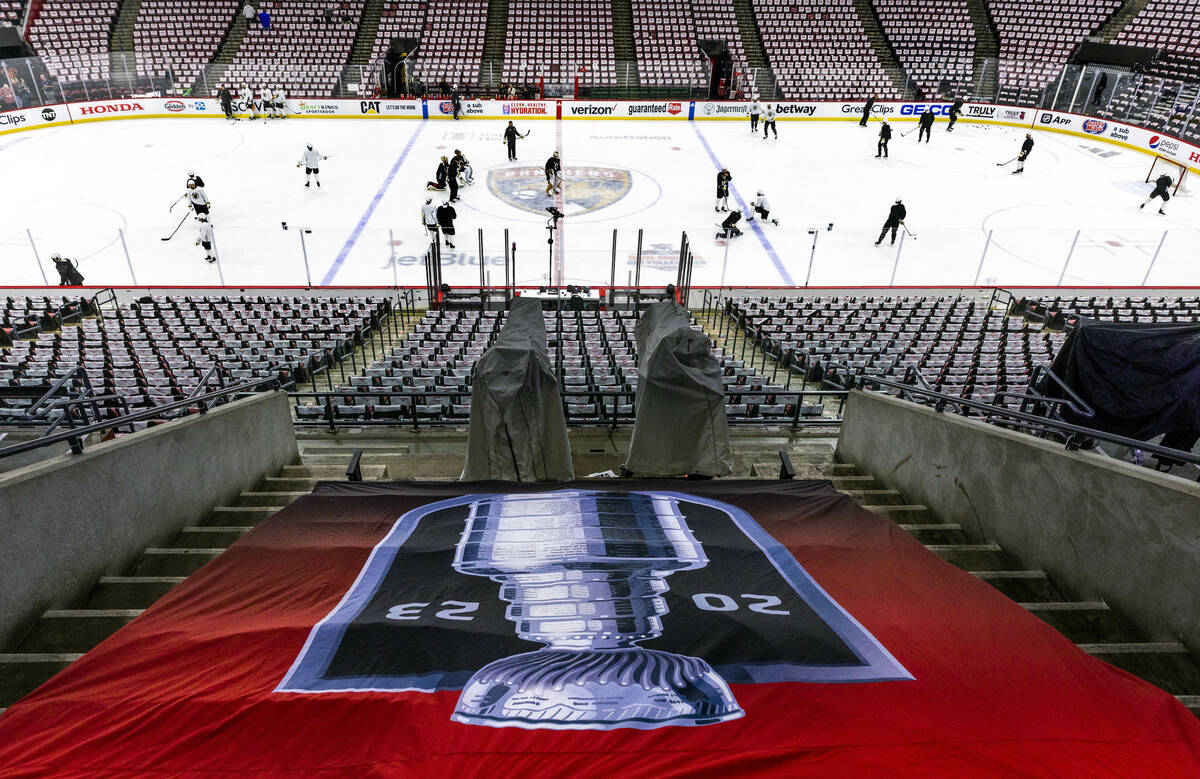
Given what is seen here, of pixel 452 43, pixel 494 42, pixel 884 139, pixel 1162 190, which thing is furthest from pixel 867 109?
pixel 452 43

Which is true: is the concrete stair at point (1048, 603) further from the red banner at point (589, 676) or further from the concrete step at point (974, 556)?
the red banner at point (589, 676)

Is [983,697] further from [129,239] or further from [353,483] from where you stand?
[129,239]

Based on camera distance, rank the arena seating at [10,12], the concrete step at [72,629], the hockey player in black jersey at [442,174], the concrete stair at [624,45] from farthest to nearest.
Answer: the concrete stair at [624,45]
the arena seating at [10,12]
the hockey player in black jersey at [442,174]
the concrete step at [72,629]

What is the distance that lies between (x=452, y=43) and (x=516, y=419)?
38.5 meters

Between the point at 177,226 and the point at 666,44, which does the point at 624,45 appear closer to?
the point at 666,44

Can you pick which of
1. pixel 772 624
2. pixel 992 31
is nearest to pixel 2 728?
pixel 772 624

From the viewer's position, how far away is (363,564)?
360cm

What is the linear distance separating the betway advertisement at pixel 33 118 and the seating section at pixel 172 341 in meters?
20.6

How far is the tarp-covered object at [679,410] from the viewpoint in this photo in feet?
18.0

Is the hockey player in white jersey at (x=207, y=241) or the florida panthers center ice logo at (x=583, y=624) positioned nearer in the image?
the florida panthers center ice logo at (x=583, y=624)

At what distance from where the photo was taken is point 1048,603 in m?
3.81

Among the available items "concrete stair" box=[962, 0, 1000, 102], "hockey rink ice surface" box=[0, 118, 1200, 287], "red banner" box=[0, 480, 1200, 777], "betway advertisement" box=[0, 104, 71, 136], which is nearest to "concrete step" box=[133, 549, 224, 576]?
"red banner" box=[0, 480, 1200, 777]

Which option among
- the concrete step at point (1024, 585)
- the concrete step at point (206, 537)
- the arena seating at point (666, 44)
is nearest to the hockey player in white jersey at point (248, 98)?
the arena seating at point (666, 44)

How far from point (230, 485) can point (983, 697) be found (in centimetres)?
597
